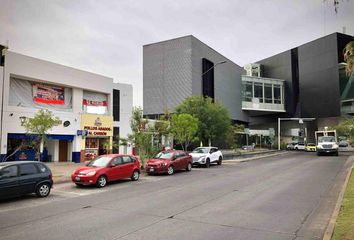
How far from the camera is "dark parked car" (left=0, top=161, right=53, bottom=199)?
1209 cm

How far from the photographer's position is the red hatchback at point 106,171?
15.9 m

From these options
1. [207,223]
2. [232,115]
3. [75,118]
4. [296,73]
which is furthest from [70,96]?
[296,73]

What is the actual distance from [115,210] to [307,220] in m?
5.60

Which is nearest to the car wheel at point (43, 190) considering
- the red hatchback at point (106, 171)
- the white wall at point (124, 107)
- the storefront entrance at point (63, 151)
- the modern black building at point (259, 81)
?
the red hatchback at point (106, 171)

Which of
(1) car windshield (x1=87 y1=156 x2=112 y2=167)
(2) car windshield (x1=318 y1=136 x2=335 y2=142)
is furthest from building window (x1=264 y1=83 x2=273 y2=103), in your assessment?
(1) car windshield (x1=87 y1=156 x2=112 y2=167)

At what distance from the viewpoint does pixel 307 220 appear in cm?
895

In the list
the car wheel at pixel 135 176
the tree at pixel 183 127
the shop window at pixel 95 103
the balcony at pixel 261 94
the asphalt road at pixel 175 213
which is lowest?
the asphalt road at pixel 175 213

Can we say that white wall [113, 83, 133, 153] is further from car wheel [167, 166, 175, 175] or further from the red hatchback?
the red hatchback

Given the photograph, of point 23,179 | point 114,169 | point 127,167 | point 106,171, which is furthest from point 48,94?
point 23,179

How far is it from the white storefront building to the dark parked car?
28.1 feet

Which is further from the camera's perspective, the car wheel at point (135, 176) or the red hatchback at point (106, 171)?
the car wheel at point (135, 176)

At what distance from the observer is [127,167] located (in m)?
18.3

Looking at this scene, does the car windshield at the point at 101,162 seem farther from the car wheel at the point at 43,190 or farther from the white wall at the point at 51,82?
the white wall at the point at 51,82

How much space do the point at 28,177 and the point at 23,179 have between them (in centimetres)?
26
